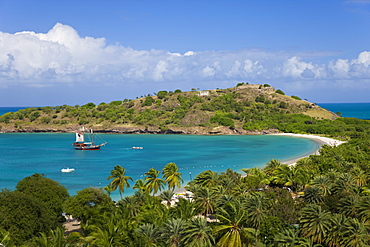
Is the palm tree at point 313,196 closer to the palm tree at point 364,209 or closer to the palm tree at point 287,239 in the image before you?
the palm tree at point 364,209

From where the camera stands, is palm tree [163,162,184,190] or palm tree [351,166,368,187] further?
palm tree [351,166,368,187]

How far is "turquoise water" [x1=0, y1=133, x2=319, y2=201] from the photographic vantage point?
323ft

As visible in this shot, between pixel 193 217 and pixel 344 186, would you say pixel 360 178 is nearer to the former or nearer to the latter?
pixel 344 186

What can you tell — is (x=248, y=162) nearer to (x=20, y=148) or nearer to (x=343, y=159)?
(x=343, y=159)

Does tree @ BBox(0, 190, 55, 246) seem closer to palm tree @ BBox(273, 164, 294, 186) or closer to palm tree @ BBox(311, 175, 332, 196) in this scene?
palm tree @ BBox(311, 175, 332, 196)

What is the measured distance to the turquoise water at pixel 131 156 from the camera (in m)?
98.6

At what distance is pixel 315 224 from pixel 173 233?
14405 millimetres

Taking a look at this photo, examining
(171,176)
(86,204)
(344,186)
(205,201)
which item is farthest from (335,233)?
(171,176)

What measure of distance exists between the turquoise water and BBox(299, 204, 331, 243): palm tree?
40381 millimetres

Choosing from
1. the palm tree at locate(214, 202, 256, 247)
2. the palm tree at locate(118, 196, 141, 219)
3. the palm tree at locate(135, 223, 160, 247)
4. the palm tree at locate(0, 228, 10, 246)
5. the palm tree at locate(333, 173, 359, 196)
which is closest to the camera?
the palm tree at locate(0, 228, 10, 246)

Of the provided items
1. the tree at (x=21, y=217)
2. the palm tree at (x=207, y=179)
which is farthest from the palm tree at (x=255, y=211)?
the tree at (x=21, y=217)

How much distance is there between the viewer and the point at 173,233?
124 ft

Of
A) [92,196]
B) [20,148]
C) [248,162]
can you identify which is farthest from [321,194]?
[20,148]

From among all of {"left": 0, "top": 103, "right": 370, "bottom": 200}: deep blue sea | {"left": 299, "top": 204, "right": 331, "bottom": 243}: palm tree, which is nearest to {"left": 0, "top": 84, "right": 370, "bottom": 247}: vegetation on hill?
{"left": 299, "top": 204, "right": 331, "bottom": 243}: palm tree
